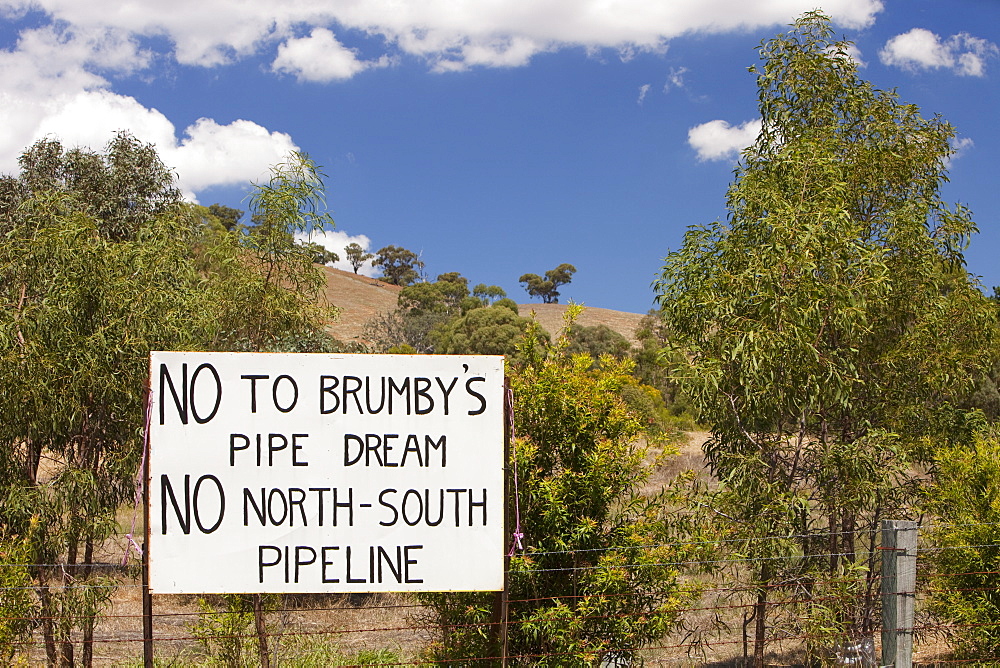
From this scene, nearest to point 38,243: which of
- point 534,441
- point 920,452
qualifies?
point 534,441

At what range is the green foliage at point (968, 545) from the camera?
6.59 metres

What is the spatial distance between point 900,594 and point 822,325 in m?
2.25

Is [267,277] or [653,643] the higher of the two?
[267,277]

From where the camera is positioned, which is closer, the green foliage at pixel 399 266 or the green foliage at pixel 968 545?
the green foliage at pixel 968 545

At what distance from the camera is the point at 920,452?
25.4 feet

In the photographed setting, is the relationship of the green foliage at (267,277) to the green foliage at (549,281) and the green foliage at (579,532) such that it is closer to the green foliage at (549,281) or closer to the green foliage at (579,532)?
the green foliage at (579,532)

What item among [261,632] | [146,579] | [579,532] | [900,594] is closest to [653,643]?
[579,532]

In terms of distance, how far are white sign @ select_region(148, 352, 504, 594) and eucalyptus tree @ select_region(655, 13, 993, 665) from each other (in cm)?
237

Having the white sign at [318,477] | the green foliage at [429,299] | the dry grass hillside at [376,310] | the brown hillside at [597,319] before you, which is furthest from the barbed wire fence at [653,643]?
the brown hillside at [597,319]

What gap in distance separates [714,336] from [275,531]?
365 centimetres

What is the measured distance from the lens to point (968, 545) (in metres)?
6.55

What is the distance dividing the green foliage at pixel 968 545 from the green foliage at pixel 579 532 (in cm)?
227

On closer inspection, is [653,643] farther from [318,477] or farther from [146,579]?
[146,579]

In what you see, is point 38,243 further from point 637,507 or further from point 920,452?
point 920,452
